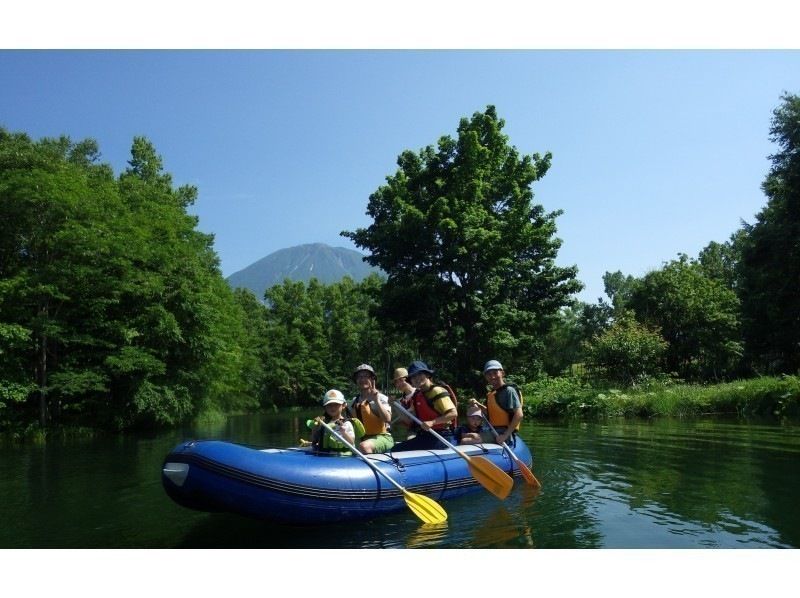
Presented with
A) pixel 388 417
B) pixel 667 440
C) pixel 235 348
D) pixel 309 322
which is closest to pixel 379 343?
pixel 309 322

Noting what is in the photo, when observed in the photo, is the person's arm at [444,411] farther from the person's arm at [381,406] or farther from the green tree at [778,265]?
the green tree at [778,265]

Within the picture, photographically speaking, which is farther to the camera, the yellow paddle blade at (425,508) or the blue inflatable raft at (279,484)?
the yellow paddle blade at (425,508)

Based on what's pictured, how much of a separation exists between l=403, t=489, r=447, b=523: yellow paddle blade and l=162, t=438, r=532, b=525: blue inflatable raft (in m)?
0.20

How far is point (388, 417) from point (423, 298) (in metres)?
17.9

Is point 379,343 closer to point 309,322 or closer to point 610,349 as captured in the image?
point 309,322

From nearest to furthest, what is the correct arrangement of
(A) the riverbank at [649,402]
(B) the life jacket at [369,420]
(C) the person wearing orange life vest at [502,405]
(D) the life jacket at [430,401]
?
(B) the life jacket at [369,420] → (D) the life jacket at [430,401] → (C) the person wearing orange life vest at [502,405] → (A) the riverbank at [649,402]

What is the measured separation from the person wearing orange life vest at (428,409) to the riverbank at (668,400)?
→ 1357cm

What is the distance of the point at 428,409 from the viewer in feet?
29.4

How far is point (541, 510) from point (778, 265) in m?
24.4

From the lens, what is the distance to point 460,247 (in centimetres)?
2448

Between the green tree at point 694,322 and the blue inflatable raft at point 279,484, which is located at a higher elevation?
the green tree at point 694,322

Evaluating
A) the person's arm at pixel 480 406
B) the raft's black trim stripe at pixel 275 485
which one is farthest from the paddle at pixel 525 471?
the raft's black trim stripe at pixel 275 485

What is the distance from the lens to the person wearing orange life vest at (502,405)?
9.28 meters

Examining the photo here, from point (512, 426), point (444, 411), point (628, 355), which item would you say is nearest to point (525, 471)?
point (512, 426)
